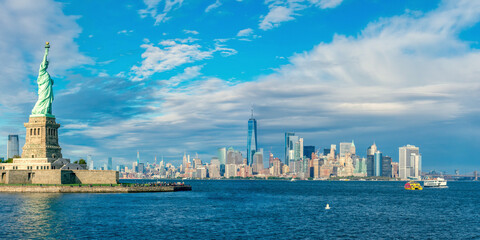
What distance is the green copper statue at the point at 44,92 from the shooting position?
14050 centimetres

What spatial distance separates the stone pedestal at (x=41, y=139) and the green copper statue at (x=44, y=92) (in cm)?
199

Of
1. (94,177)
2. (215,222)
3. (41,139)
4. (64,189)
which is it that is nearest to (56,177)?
(64,189)

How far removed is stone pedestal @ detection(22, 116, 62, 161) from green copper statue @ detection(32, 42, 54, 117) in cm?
199

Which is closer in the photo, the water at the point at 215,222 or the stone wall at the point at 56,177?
the water at the point at 215,222

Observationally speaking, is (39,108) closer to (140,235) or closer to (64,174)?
(64,174)

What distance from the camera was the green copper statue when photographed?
14050 centimetres

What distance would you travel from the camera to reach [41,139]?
138 meters

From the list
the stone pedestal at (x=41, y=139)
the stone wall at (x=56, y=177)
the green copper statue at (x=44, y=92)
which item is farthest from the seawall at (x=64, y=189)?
the green copper statue at (x=44, y=92)

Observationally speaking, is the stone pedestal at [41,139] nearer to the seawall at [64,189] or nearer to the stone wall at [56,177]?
the stone wall at [56,177]

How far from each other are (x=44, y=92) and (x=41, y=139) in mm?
14143

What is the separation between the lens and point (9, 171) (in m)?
129

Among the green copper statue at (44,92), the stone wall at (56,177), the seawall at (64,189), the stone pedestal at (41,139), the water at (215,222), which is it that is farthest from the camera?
the green copper statue at (44,92)

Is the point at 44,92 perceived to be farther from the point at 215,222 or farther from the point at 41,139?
the point at 215,222

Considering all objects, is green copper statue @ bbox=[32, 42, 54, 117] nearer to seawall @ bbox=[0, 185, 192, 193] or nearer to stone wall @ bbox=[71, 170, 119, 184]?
stone wall @ bbox=[71, 170, 119, 184]
